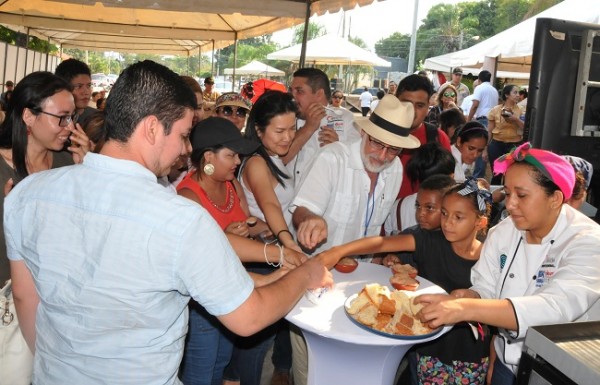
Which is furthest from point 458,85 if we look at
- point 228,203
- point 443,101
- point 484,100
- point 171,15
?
point 228,203

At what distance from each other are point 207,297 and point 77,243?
0.38 metres

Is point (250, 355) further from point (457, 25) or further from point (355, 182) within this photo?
point (457, 25)

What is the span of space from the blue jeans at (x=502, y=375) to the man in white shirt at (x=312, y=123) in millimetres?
1806

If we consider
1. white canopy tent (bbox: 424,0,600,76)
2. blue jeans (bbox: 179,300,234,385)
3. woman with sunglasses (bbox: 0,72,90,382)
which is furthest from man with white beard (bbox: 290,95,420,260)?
white canopy tent (bbox: 424,0,600,76)

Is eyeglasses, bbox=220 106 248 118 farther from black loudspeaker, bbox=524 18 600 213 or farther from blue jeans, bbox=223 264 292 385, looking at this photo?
black loudspeaker, bbox=524 18 600 213

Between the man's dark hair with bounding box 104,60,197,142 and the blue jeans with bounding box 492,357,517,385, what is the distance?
75.5 inches

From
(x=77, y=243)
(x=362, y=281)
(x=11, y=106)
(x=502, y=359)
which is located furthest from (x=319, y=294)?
(x=11, y=106)

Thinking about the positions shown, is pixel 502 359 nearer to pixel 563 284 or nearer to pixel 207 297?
pixel 563 284

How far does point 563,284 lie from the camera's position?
181cm

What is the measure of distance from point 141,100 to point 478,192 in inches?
75.5

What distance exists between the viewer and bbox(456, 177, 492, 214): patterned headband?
2.60 meters

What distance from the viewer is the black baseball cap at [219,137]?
99.3 inches

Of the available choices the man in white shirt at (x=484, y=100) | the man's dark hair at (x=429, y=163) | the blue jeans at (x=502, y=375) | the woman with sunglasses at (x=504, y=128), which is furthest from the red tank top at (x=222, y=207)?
the man in white shirt at (x=484, y=100)

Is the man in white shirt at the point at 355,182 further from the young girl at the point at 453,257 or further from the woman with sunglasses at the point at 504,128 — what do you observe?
the woman with sunglasses at the point at 504,128
